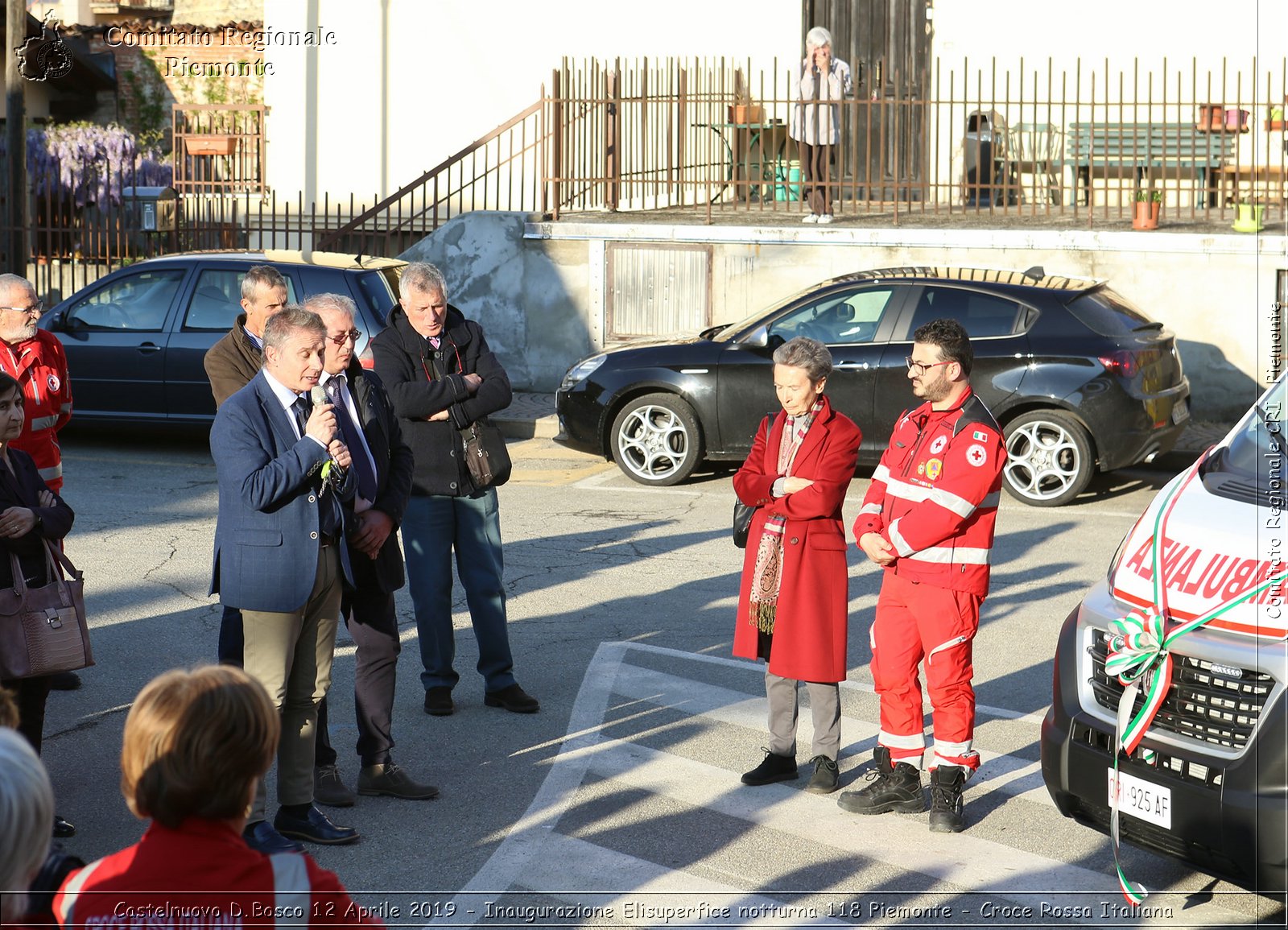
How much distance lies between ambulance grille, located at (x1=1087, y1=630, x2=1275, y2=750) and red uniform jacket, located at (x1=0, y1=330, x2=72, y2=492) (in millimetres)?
5101

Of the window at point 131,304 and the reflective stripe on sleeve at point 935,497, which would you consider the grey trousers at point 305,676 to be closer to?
the reflective stripe on sleeve at point 935,497

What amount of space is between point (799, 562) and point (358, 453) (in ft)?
5.63

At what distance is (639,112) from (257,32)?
8909 mm

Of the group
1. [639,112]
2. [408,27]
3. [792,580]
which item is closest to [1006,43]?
[639,112]

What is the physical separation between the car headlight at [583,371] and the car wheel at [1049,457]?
3.47m

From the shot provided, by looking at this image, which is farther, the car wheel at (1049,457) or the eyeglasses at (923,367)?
the car wheel at (1049,457)

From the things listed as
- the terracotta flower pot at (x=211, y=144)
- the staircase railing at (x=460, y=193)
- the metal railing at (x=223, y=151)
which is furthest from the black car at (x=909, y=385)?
the terracotta flower pot at (x=211, y=144)

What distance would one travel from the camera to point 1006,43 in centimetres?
1952

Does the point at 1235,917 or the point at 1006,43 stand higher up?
the point at 1006,43

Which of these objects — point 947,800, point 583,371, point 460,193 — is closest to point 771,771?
point 947,800

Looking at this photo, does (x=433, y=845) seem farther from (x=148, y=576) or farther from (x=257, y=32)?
(x=257, y=32)

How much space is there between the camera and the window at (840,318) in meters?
12.0

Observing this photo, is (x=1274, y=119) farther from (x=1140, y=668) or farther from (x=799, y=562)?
(x=1140, y=668)

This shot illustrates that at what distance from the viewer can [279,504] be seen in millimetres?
4938
